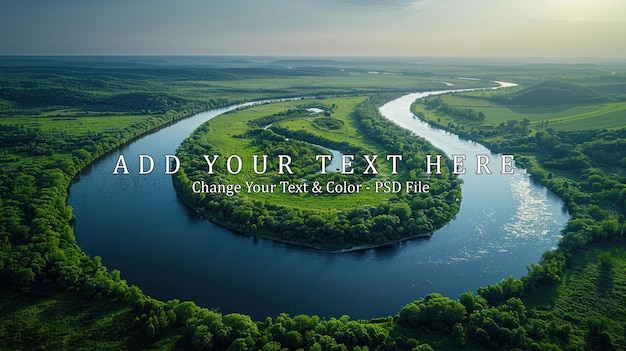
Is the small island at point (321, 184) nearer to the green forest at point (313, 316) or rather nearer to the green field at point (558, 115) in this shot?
the green forest at point (313, 316)

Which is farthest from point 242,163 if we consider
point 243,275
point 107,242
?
point 243,275

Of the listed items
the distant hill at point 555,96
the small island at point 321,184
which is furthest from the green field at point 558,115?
the small island at point 321,184

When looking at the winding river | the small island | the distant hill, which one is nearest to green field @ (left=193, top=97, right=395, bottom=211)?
the small island

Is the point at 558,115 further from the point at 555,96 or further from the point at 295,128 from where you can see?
the point at 295,128

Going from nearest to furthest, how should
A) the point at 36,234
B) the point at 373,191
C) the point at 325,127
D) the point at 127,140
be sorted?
1. the point at 36,234
2. the point at 373,191
3. the point at 127,140
4. the point at 325,127

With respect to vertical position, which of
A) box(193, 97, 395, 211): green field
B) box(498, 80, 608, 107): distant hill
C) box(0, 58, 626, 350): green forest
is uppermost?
box(498, 80, 608, 107): distant hill

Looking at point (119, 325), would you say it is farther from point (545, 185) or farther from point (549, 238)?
point (545, 185)

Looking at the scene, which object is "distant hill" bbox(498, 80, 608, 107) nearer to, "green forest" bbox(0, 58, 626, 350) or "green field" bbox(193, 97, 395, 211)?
"green forest" bbox(0, 58, 626, 350)
